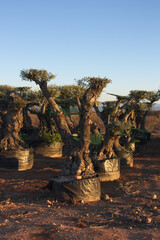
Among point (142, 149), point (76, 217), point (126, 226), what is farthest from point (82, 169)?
point (142, 149)

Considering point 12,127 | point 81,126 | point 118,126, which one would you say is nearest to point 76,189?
point 81,126

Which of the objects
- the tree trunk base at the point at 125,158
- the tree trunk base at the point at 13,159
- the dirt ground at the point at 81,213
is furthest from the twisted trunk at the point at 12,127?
the tree trunk base at the point at 125,158

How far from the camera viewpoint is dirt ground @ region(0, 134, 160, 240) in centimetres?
491

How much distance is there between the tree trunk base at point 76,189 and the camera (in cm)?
712

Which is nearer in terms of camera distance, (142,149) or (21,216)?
(21,216)

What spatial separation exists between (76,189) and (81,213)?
107 centimetres

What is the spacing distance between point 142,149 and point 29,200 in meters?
13.1

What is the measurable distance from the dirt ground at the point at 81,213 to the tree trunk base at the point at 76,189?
21 centimetres

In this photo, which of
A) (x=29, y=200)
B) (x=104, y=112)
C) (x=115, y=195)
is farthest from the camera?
(x=104, y=112)

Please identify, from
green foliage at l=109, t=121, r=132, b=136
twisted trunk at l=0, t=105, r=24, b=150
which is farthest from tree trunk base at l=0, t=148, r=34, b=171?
green foliage at l=109, t=121, r=132, b=136

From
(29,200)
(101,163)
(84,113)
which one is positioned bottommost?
(29,200)

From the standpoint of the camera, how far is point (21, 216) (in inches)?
230

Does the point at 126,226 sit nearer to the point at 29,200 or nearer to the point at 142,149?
the point at 29,200

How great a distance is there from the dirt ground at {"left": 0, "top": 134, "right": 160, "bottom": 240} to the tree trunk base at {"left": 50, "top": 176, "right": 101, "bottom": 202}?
0.21m
